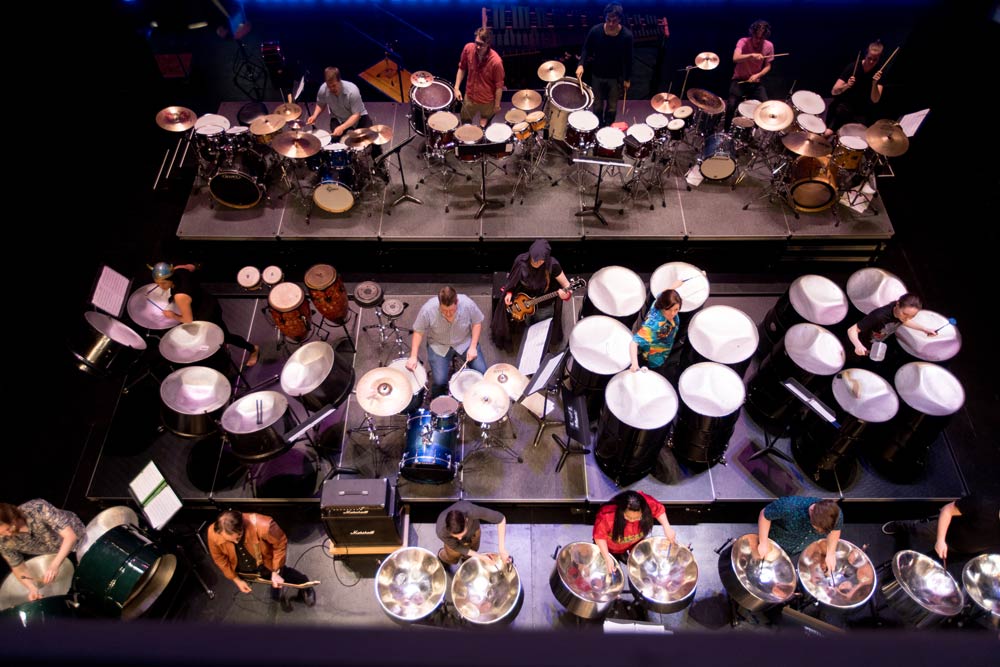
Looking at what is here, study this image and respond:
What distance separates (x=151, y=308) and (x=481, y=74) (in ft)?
14.1

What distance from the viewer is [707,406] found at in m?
5.28

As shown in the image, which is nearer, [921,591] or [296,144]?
[921,591]

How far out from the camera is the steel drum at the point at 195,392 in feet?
17.3

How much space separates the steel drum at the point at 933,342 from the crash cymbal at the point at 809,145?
2.13 metres

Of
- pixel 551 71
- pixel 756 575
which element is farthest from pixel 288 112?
pixel 756 575

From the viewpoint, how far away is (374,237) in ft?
23.5

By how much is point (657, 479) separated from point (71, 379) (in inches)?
224

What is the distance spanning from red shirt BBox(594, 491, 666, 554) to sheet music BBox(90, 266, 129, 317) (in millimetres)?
4245

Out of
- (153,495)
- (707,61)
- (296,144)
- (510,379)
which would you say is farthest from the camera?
(707,61)

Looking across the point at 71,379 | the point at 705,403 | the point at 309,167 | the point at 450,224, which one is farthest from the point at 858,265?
the point at 71,379

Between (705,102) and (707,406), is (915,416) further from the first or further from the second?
(705,102)

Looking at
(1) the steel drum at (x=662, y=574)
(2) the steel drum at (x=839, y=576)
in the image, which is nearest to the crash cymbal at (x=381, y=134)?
(1) the steel drum at (x=662, y=574)

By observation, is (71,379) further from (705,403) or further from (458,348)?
(705,403)

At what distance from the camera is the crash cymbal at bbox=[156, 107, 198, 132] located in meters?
7.12
